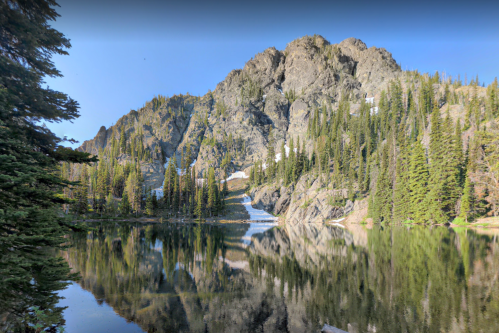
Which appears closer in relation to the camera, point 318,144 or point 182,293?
point 182,293

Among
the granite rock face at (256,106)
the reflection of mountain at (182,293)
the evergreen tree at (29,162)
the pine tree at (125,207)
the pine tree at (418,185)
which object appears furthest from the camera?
the granite rock face at (256,106)

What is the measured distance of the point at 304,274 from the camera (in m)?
15.7

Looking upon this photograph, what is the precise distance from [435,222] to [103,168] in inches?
4603

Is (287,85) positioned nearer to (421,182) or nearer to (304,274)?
(421,182)

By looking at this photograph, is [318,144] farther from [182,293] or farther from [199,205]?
A: [182,293]

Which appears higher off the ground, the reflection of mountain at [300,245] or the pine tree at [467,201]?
the pine tree at [467,201]

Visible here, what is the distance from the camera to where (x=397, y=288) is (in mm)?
12203

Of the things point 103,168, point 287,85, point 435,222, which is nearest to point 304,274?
point 435,222

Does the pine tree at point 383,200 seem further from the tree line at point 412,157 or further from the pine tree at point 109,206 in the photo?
the pine tree at point 109,206

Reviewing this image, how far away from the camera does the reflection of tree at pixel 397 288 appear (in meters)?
8.81

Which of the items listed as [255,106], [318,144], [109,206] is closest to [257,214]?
[318,144]

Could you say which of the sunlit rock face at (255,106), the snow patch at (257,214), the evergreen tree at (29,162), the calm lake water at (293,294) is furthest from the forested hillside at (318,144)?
the evergreen tree at (29,162)

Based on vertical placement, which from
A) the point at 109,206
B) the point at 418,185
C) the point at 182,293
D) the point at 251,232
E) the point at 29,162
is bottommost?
the point at 251,232

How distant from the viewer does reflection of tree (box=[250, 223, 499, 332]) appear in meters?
8.81
